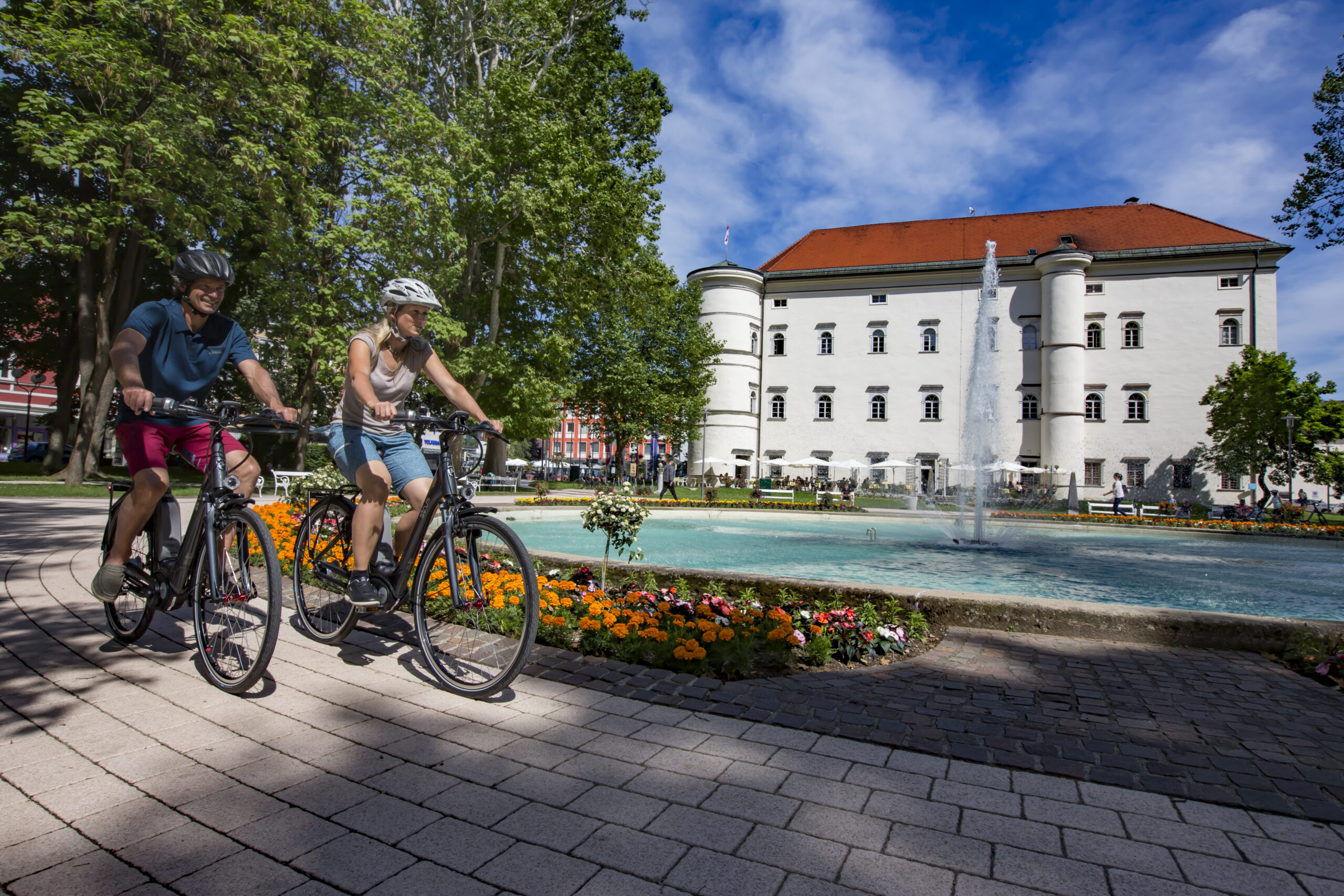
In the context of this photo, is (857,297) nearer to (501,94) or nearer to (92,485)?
(501,94)

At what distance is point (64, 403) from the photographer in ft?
91.4

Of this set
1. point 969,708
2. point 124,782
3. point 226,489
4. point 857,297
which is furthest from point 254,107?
point 857,297

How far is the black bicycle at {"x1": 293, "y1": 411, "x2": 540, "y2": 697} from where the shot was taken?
3.53 metres

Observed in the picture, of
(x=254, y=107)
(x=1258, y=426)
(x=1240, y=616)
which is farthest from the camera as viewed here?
(x=1258, y=426)

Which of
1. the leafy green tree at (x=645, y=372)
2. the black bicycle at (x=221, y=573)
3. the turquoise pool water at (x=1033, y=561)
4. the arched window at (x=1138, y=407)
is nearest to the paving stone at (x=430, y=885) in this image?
the black bicycle at (x=221, y=573)

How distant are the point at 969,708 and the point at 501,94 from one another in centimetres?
2296

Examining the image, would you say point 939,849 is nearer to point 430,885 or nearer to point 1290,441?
point 430,885

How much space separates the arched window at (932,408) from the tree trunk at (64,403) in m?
45.8

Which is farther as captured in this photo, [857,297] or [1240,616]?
[857,297]

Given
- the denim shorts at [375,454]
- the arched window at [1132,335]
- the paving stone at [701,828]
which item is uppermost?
the arched window at [1132,335]

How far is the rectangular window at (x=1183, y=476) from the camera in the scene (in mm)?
41219

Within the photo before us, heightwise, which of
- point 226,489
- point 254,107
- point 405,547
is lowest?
point 405,547

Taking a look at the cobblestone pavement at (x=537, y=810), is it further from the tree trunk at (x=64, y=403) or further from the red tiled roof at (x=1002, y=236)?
the red tiled roof at (x=1002, y=236)

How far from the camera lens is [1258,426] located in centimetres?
3459
